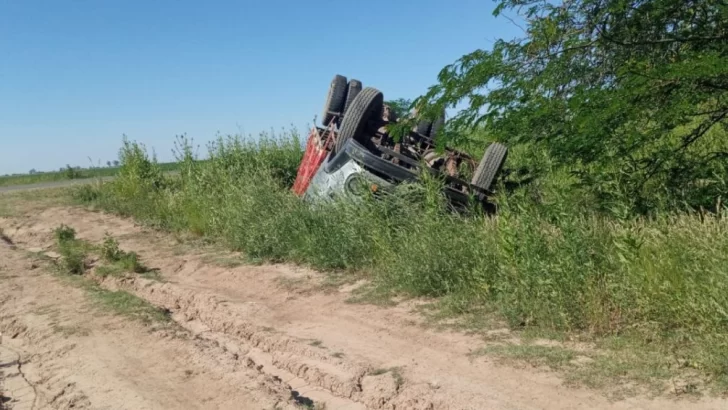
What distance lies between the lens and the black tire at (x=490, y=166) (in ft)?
28.8

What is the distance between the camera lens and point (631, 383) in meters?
4.35

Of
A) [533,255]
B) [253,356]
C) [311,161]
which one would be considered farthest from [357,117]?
[253,356]

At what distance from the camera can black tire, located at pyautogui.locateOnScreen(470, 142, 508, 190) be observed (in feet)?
28.8

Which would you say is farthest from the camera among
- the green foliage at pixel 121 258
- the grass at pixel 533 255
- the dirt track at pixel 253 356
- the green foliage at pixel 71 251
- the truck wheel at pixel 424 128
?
the truck wheel at pixel 424 128

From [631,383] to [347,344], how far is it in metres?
2.25

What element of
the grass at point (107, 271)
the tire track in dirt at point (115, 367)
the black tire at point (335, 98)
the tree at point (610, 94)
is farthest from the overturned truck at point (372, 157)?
the tire track in dirt at point (115, 367)

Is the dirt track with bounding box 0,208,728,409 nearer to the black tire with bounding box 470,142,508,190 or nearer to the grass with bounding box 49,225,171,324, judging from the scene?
the grass with bounding box 49,225,171,324

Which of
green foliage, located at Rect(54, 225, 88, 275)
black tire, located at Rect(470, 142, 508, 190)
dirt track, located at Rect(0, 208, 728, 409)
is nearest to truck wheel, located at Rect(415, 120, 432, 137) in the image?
Answer: black tire, located at Rect(470, 142, 508, 190)

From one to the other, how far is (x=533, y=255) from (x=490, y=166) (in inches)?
116

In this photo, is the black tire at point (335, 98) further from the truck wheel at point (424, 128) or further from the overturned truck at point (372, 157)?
the truck wheel at point (424, 128)

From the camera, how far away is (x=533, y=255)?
6.02m

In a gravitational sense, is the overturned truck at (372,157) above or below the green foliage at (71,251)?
above

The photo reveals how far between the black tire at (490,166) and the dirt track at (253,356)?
8.09ft

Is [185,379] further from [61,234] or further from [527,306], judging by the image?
[61,234]
